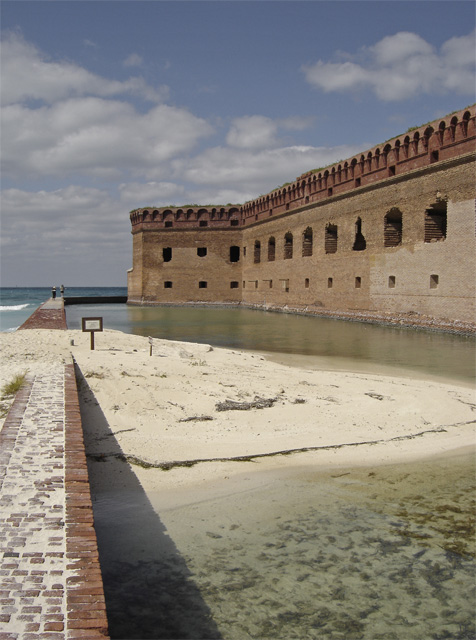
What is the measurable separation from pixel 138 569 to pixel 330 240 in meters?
21.8

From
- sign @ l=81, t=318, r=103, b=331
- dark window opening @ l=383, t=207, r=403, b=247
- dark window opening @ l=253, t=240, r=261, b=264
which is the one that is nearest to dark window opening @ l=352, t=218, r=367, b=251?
dark window opening @ l=383, t=207, r=403, b=247

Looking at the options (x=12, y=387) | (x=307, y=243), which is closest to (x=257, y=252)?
(x=307, y=243)

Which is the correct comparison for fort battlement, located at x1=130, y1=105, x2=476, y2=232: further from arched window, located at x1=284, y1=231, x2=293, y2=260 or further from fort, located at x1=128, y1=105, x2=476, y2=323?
arched window, located at x1=284, y1=231, x2=293, y2=260

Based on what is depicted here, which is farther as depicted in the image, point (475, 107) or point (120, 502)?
point (475, 107)

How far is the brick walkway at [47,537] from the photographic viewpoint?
2.01 m

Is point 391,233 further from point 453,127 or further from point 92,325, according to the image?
point 92,325

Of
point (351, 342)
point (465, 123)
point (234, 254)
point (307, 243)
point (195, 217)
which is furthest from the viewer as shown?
point (234, 254)

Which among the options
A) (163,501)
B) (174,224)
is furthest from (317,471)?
(174,224)

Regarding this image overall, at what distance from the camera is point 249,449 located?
200 inches

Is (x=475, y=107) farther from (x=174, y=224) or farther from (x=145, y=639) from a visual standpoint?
(x=174, y=224)

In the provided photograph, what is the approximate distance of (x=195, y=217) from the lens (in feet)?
111

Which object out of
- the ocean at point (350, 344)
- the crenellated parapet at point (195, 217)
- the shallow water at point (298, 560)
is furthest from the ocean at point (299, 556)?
the crenellated parapet at point (195, 217)

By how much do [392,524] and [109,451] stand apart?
8.20 ft

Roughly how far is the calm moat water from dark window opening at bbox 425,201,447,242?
13.4 m
